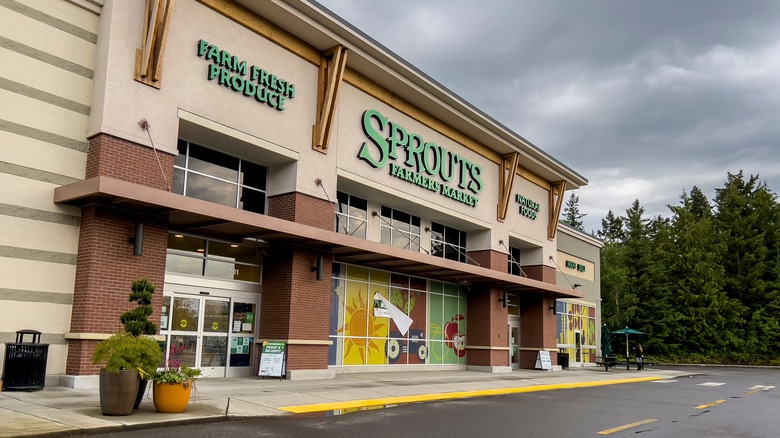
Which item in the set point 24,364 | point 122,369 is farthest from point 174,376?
point 24,364

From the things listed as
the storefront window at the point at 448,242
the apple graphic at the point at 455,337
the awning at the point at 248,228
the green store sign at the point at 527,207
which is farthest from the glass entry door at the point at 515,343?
the storefront window at the point at 448,242

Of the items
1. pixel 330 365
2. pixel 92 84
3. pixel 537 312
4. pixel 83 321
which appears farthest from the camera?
pixel 537 312

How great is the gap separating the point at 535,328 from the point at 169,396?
25.7m

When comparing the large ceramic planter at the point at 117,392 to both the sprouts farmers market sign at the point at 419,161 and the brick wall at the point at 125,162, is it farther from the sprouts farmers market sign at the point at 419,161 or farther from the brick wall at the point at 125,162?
the sprouts farmers market sign at the point at 419,161

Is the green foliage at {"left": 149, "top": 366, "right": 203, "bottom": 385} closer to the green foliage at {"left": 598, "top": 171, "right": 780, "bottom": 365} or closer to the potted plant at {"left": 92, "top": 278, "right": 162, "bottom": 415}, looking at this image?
the potted plant at {"left": 92, "top": 278, "right": 162, "bottom": 415}

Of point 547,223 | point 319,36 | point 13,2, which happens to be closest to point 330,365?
point 319,36

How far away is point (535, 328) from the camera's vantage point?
33.8m

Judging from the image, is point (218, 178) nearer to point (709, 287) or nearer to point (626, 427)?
point (626, 427)

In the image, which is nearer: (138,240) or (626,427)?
(626,427)

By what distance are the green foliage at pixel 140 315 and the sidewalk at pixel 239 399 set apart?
1405 millimetres

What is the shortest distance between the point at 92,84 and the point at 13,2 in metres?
2.33

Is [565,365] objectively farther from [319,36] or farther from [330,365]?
[319,36]

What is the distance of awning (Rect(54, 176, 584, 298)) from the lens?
1403 centimetres

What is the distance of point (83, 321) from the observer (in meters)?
14.2
